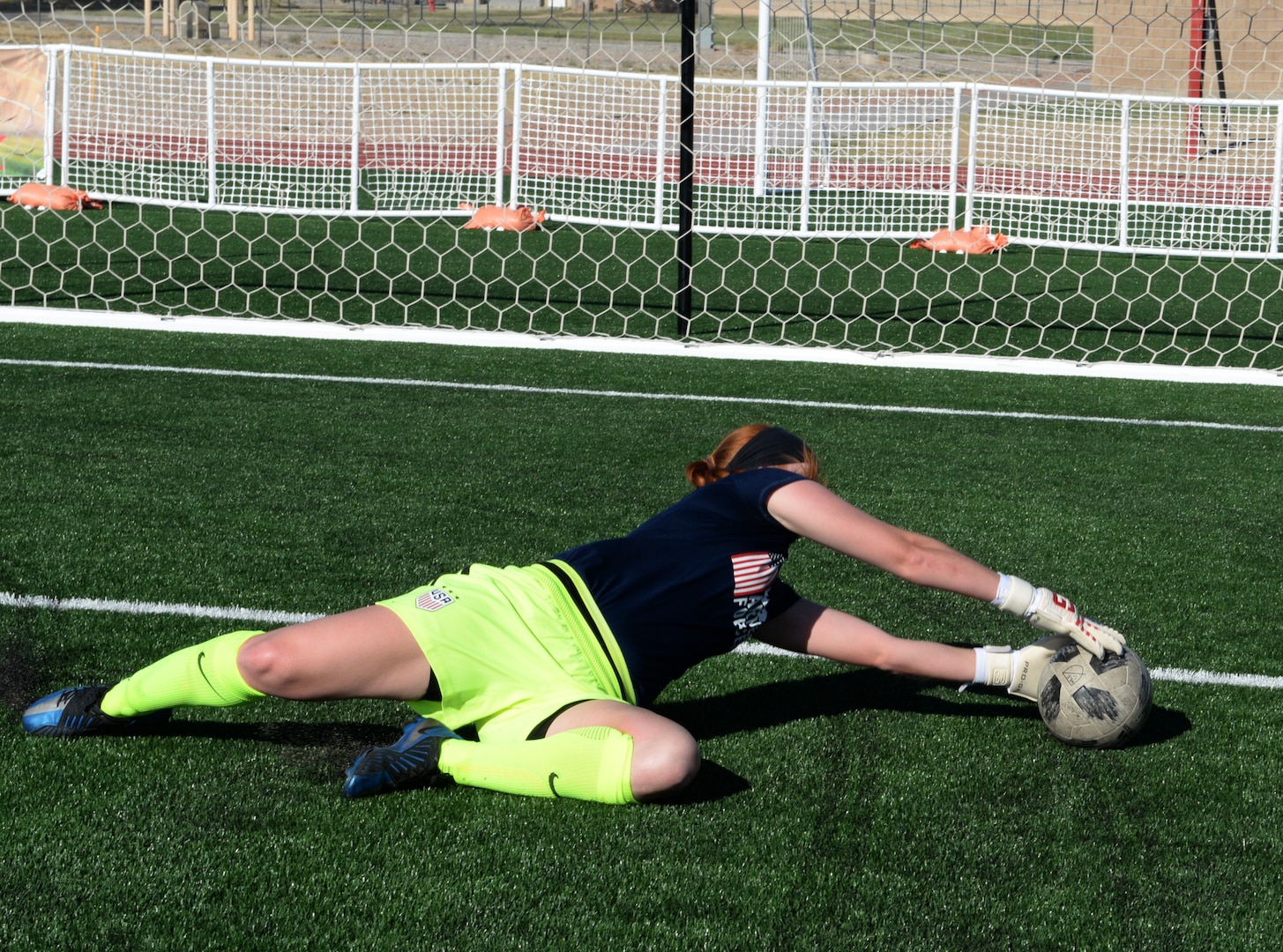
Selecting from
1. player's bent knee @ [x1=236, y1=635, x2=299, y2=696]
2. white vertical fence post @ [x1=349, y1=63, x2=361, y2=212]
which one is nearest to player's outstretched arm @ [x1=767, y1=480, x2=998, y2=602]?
player's bent knee @ [x1=236, y1=635, x2=299, y2=696]

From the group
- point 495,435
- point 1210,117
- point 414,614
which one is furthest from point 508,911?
point 1210,117

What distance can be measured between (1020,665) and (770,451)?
2.59 ft

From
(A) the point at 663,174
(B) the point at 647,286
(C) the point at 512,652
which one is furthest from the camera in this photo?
(A) the point at 663,174

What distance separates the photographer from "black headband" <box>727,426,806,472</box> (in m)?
3.01

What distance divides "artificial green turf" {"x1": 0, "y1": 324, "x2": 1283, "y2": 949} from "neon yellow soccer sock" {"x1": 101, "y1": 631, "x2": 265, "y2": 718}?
0.09m

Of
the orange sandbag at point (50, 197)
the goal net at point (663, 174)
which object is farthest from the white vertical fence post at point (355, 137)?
the orange sandbag at point (50, 197)

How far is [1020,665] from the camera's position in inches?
128

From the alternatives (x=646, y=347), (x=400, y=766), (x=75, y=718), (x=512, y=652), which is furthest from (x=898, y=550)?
(x=646, y=347)

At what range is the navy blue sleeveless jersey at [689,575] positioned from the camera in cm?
287

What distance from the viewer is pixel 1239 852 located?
2584 mm

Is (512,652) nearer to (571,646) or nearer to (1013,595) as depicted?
(571,646)

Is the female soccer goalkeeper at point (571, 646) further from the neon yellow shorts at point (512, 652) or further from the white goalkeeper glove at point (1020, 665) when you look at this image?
the white goalkeeper glove at point (1020, 665)

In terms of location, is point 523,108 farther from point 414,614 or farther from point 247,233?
point 414,614

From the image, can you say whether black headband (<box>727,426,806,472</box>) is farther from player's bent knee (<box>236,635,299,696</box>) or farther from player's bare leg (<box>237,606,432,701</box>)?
player's bent knee (<box>236,635,299,696</box>)
